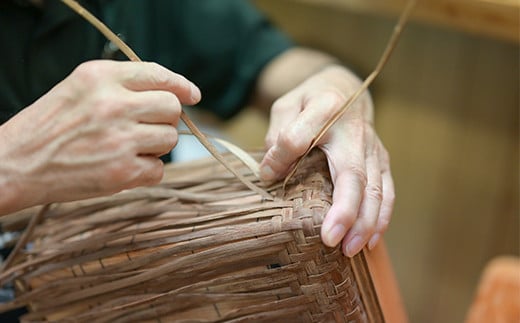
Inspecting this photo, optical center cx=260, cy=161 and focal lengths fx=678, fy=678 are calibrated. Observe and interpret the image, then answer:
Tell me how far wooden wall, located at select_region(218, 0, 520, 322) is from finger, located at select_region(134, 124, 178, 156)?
0.70m

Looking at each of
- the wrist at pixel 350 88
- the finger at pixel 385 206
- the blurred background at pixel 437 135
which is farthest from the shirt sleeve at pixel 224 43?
the finger at pixel 385 206

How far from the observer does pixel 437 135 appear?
4.00 feet

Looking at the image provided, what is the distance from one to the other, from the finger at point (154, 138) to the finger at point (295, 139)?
7cm

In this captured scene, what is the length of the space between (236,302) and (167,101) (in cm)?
14

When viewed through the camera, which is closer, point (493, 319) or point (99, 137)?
point (99, 137)

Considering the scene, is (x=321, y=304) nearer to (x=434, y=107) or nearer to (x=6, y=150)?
(x=6, y=150)

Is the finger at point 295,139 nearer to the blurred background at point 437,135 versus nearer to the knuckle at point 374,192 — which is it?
the knuckle at point 374,192

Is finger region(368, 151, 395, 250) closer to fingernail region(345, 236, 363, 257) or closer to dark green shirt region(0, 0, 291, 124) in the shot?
fingernail region(345, 236, 363, 257)

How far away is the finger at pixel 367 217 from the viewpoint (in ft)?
1.40

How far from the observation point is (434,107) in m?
1.21

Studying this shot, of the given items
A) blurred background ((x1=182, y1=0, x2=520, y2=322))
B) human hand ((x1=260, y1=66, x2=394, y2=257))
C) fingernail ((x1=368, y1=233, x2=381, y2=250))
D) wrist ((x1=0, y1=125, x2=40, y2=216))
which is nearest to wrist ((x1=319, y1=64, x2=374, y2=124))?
human hand ((x1=260, y1=66, x2=394, y2=257))

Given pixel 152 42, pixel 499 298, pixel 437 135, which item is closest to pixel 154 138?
pixel 152 42

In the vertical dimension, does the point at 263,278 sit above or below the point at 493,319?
above

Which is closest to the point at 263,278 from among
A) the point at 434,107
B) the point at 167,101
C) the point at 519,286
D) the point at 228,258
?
the point at 228,258
